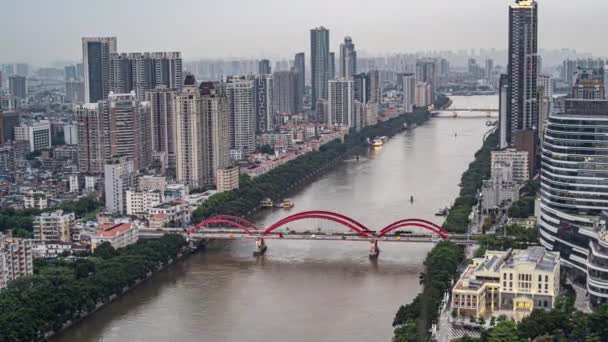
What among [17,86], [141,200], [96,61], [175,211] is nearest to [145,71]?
[96,61]

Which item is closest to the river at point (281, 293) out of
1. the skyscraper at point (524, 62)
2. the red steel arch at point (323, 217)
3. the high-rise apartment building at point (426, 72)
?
the red steel arch at point (323, 217)

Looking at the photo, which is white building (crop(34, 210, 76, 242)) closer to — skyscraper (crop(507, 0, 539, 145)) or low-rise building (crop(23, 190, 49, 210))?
low-rise building (crop(23, 190, 49, 210))

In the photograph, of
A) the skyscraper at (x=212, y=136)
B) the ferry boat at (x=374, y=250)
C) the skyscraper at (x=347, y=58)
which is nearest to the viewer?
the ferry boat at (x=374, y=250)

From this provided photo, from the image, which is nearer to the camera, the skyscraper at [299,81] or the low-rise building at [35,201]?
the low-rise building at [35,201]

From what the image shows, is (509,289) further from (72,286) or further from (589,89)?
(589,89)

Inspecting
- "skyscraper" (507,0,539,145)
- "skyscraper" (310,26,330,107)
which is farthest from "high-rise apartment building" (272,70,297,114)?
"skyscraper" (507,0,539,145)

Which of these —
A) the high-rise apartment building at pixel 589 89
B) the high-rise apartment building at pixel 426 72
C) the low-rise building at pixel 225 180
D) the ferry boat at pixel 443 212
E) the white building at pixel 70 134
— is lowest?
the ferry boat at pixel 443 212

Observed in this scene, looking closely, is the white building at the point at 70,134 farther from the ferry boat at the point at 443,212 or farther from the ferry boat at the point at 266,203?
the ferry boat at the point at 443,212
